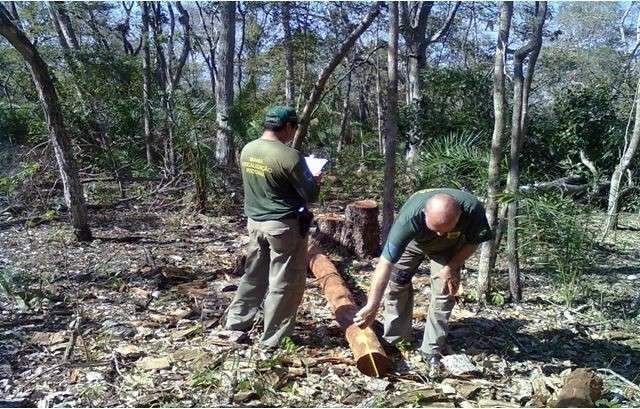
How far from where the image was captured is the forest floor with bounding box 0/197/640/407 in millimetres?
3758

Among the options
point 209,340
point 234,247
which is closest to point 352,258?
point 234,247

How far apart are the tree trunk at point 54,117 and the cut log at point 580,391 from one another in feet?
19.4

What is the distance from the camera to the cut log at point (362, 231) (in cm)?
700

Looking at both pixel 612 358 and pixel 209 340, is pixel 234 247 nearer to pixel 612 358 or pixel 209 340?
pixel 209 340

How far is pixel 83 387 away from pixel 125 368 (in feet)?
1.09

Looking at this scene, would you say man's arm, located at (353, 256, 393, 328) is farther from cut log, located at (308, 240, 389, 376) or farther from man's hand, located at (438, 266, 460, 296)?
man's hand, located at (438, 266, 460, 296)

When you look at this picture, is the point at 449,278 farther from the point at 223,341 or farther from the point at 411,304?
the point at 223,341

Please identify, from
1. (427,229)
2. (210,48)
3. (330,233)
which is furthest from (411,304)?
(210,48)

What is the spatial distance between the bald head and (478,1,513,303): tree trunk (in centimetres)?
189

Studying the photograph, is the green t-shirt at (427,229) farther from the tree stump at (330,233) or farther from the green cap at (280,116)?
the tree stump at (330,233)

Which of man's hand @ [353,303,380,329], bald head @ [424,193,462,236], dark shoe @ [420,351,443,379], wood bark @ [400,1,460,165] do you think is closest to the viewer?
bald head @ [424,193,462,236]

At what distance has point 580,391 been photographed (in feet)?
12.1

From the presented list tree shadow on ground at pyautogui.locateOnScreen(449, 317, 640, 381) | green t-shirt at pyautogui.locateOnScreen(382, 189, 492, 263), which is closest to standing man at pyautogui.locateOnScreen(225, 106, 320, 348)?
green t-shirt at pyautogui.locateOnScreen(382, 189, 492, 263)

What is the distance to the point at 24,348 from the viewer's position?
4250 millimetres
